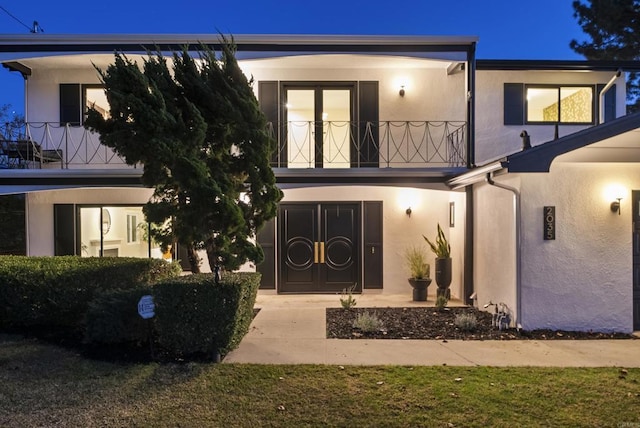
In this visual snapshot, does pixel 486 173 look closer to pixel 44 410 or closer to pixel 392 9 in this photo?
pixel 44 410

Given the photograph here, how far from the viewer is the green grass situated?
4047 millimetres

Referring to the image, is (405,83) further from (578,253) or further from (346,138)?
(578,253)

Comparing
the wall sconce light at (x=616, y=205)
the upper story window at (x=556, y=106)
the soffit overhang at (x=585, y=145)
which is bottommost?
the wall sconce light at (x=616, y=205)

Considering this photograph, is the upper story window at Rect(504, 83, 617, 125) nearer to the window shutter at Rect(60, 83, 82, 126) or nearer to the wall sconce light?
the wall sconce light

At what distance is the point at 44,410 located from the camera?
13.6 feet

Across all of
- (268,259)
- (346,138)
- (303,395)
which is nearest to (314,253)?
(268,259)

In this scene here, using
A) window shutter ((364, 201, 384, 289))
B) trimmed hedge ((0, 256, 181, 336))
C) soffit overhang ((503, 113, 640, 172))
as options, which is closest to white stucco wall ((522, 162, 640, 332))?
soffit overhang ((503, 113, 640, 172))

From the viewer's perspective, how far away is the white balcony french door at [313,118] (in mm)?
10625

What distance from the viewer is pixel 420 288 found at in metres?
9.66

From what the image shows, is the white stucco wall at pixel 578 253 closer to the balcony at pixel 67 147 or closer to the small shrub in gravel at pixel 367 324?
the small shrub in gravel at pixel 367 324

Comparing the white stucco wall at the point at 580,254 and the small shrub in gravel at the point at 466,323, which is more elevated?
the white stucco wall at the point at 580,254

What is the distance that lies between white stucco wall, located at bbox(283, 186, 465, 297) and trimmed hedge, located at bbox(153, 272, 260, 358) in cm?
533

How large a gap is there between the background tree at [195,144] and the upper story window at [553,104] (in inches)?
280

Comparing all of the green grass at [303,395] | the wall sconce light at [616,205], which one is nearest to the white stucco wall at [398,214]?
the wall sconce light at [616,205]
